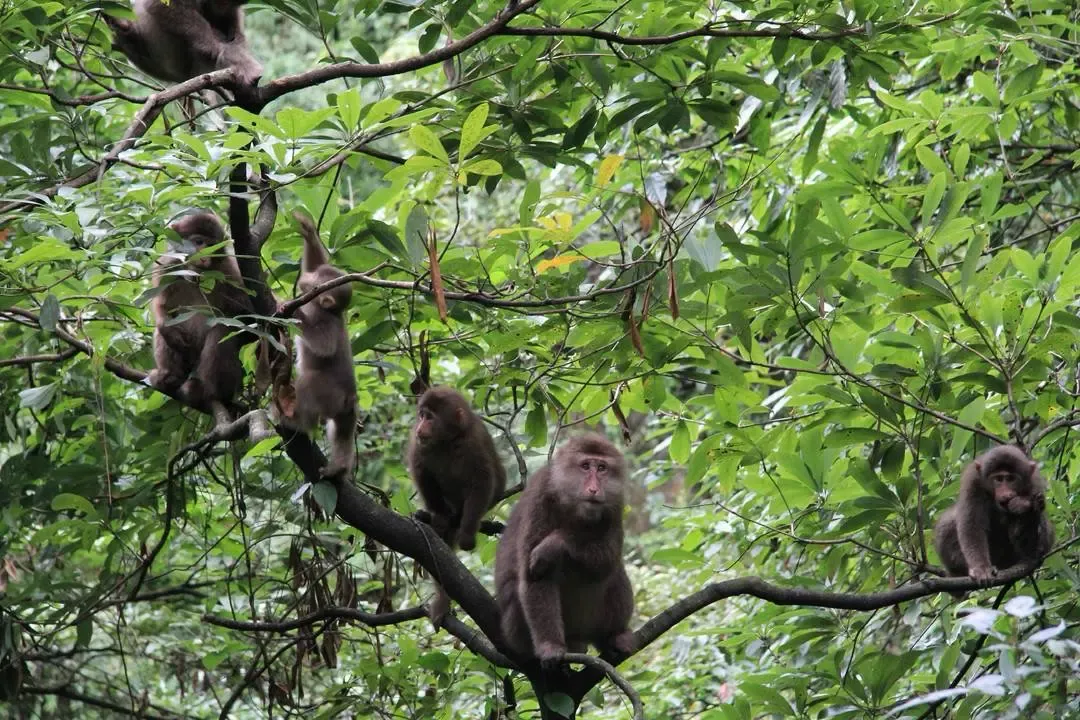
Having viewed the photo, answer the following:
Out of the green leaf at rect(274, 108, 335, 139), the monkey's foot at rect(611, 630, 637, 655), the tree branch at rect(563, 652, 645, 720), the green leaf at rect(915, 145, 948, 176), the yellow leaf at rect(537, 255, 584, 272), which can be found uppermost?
the green leaf at rect(274, 108, 335, 139)

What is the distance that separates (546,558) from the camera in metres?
4.61

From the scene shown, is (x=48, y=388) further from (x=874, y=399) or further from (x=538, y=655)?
(x=874, y=399)

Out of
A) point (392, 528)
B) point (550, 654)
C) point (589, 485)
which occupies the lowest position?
point (550, 654)

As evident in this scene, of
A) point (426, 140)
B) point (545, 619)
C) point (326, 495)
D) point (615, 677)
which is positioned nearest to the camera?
point (426, 140)

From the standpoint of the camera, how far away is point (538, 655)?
14.6ft

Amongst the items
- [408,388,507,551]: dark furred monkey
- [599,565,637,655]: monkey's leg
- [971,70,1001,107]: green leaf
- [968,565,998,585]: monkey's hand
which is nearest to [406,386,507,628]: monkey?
[408,388,507,551]: dark furred monkey

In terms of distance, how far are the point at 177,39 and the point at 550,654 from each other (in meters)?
3.16

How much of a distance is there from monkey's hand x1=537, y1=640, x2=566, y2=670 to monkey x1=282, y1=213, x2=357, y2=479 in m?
0.95

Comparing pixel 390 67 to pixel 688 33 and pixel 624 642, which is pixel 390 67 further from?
pixel 624 642

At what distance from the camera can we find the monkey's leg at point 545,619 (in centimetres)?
444

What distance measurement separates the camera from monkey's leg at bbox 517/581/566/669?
4.44m

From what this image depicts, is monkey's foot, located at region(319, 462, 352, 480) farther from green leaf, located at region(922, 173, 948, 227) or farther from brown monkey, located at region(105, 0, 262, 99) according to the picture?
→ green leaf, located at region(922, 173, 948, 227)

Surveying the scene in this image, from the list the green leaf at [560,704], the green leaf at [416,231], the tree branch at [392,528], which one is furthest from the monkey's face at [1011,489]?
the green leaf at [416,231]

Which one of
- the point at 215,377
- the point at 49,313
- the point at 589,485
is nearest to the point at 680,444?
the point at 589,485
